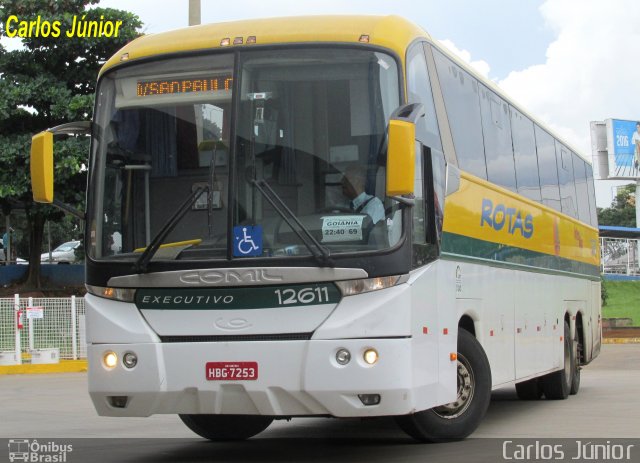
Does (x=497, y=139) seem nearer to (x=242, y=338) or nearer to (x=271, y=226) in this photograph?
(x=271, y=226)

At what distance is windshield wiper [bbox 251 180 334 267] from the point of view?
8273 mm

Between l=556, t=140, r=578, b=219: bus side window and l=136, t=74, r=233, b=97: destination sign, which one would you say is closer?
l=136, t=74, r=233, b=97: destination sign

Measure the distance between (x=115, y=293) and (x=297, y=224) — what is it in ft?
5.31

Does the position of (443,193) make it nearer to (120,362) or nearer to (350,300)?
(350,300)

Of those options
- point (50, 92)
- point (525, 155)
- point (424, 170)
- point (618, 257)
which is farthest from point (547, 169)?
point (618, 257)

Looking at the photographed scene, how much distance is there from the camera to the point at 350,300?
8336mm

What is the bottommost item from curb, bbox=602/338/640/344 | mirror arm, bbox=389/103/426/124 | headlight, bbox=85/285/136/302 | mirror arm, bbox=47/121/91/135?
curb, bbox=602/338/640/344

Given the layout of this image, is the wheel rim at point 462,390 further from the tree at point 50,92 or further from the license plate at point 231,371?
the tree at point 50,92

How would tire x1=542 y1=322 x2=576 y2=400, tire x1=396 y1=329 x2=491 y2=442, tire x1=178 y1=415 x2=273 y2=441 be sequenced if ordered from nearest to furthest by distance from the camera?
tire x1=396 y1=329 x2=491 y2=442, tire x1=178 y1=415 x2=273 y2=441, tire x1=542 y1=322 x2=576 y2=400

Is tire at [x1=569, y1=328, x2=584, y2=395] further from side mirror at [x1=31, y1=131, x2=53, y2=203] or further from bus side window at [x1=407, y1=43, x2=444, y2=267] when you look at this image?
side mirror at [x1=31, y1=131, x2=53, y2=203]

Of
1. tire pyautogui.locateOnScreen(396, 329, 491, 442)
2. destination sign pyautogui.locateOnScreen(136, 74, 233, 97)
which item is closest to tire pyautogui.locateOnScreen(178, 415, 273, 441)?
tire pyautogui.locateOnScreen(396, 329, 491, 442)

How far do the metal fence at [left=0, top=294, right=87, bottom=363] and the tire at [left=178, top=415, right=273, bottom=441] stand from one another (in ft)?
49.1

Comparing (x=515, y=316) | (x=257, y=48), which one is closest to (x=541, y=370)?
(x=515, y=316)

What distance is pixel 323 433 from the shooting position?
1176cm
